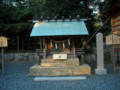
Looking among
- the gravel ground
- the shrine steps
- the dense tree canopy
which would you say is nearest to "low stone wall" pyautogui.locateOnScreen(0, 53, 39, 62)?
the dense tree canopy

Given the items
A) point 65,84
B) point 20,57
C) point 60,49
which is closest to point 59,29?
point 60,49

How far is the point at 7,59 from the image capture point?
63.6 ft

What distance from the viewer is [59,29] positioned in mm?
11852

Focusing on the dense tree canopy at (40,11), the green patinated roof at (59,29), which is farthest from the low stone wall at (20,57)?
the green patinated roof at (59,29)

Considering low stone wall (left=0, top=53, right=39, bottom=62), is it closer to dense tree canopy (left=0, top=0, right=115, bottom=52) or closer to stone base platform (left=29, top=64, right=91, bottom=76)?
dense tree canopy (left=0, top=0, right=115, bottom=52)

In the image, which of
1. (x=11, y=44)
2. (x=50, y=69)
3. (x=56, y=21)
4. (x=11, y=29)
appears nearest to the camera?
(x=50, y=69)

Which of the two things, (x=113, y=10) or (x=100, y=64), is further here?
(x=113, y=10)

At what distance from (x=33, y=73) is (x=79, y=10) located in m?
8.91

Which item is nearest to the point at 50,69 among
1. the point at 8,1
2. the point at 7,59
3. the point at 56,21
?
the point at 56,21

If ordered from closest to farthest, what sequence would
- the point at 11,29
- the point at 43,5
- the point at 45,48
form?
1. the point at 45,48
2. the point at 43,5
3. the point at 11,29

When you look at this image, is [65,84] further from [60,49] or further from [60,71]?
[60,49]

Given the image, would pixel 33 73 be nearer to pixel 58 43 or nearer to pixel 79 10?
pixel 58 43

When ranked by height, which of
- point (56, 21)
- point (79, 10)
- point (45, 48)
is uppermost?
point (79, 10)

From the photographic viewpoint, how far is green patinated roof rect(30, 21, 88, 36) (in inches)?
444
